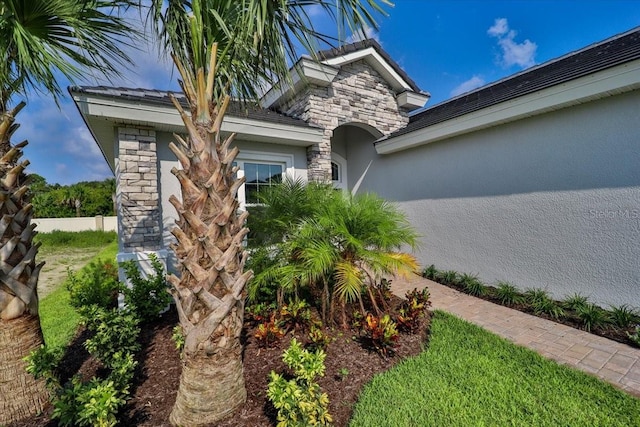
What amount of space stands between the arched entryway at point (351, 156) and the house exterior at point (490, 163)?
1.14 metres

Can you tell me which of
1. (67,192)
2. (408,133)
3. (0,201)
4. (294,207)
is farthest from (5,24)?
(67,192)

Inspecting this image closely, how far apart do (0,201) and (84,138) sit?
444cm

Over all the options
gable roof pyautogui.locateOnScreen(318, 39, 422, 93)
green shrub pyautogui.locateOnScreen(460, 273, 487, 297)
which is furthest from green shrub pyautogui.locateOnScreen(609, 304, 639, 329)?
gable roof pyautogui.locateOnScreen(318, 39, 422, 93)

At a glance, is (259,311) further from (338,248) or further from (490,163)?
(490,163)

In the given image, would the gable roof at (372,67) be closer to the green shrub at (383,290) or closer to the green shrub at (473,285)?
the green shrub at (383,290)

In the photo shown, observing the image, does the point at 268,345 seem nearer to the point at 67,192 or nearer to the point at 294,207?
the point at 294,207

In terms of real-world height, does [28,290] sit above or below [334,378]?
above

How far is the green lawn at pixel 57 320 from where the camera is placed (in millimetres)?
4484

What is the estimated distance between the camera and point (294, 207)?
15.7ft

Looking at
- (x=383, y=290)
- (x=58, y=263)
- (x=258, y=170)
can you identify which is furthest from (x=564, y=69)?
(x=58, y=263)

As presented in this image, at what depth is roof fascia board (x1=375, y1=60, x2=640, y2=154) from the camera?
4.14 m

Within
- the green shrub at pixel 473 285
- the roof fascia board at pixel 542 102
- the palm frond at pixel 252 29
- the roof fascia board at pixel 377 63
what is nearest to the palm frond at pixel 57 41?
the palm frond at pixel 252 29

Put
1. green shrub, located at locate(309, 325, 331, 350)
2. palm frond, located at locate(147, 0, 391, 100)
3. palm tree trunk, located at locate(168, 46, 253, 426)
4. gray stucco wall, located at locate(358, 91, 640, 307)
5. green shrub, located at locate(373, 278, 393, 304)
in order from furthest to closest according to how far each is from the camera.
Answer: green shrub, located at locate(373, 278, 393, 304) < gray stucco wall, located at locate(358, 91, 640, 307) < green shrub, located at locate(309, 325, 331, 350) < palm frond, located at locate(147, 0, 391, 100) < palm tree trunk, located at locate(168, 46, 253, 426)

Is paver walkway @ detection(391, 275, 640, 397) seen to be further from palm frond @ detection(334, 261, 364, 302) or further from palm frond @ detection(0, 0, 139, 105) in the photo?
palm frond @ detection(0, 0, 139, 105)
